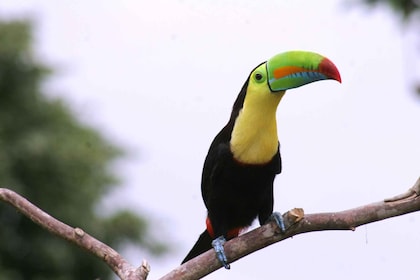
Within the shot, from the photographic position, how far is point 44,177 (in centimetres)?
822

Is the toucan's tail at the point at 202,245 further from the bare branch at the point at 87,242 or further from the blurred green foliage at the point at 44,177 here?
the blurred green foliage at the point at 44,177

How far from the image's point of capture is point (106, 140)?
8719 millimetres

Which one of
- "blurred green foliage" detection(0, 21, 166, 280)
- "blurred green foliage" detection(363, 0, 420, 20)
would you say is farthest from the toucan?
"blurred green foliage" detection(0, 21, 166, 280)

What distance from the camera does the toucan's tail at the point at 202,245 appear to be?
367cm

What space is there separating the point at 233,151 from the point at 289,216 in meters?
0.39

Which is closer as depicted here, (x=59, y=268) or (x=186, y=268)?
(x=186, y=268)

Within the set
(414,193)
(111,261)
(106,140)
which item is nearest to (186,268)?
(111,261)

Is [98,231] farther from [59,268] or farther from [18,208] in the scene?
[18,208]

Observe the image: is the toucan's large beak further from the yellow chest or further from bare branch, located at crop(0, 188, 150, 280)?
bare branch, located at crop(0, 188, 150, 280)

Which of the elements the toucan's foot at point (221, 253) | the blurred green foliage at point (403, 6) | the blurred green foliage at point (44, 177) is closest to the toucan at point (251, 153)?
the toucan's foot at point (221, 253)

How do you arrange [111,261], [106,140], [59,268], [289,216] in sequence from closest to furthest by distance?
1. [289,216]
2. [111,261]
3. [59,268]
4. [106,140]

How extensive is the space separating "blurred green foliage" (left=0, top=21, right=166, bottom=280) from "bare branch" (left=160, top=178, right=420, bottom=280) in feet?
16.2

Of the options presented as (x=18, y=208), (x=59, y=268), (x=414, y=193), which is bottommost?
(x=414, y=193)

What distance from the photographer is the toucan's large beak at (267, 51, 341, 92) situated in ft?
10.3
